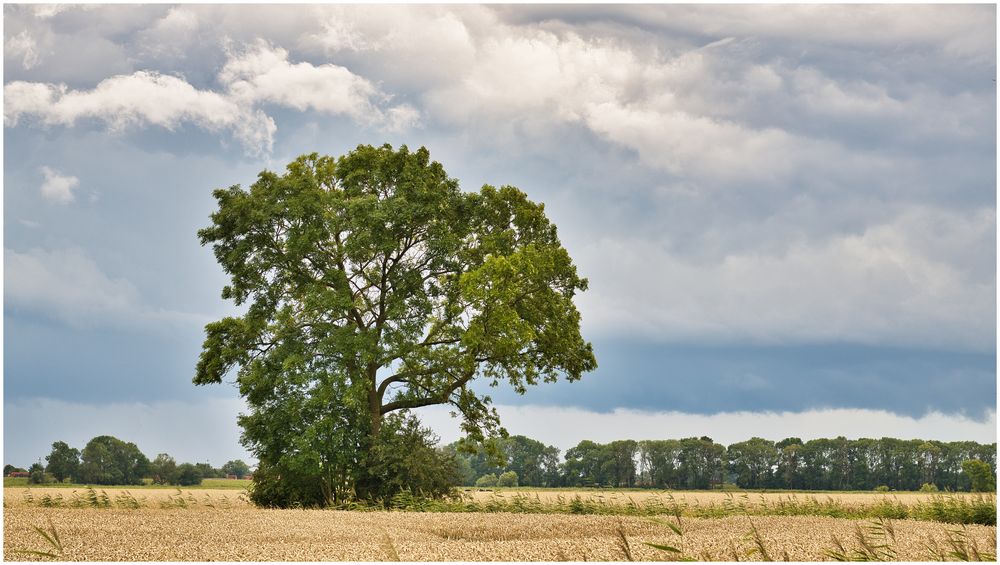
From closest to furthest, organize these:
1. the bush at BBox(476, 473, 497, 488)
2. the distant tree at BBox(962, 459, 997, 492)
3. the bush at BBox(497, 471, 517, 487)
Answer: the distant tree at BBox(962, 459, 997, 492) < the bush at BBox(497, 471, 517, 487) < the bush at BBox(476, 473, 497, 488)

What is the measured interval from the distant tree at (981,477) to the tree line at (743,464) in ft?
83.5

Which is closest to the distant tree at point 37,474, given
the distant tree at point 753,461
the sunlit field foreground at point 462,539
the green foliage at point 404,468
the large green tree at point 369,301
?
the large green tree at point 369,301

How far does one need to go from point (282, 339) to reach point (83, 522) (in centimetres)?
1266

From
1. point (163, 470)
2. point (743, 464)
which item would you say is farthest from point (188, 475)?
point (743, 464)

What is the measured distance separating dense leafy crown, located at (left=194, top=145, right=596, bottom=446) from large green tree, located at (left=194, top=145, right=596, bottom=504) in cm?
5

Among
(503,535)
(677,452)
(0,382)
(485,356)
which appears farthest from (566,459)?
(0,382)

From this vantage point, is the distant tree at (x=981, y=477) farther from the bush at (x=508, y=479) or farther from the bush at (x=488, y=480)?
the bush at (x=488, y=480)

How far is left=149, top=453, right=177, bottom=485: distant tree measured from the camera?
48.6 metres

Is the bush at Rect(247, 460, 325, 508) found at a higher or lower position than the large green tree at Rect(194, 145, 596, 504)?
lower

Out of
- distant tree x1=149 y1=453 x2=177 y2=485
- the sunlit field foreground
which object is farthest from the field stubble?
distant tree x1=149 y1=453 x2=177 y2=485

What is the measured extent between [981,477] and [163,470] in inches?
1702

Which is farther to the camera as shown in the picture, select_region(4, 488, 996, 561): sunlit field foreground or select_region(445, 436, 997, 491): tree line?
select_region(445, 436, 997, 491): tree line

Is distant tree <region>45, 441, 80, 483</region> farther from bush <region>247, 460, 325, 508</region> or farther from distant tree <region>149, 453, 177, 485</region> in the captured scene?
bush <region>247, 460, 325, 508</region>

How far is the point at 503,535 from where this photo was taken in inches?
508
